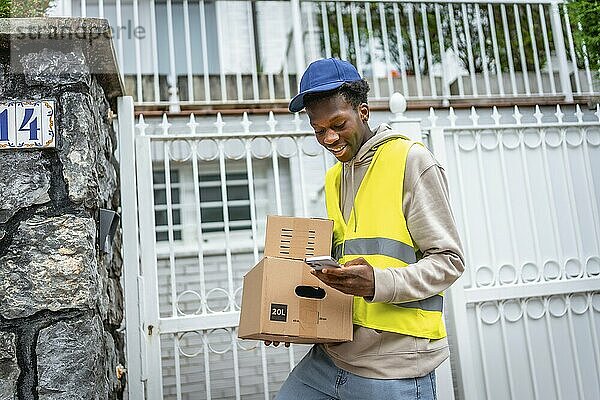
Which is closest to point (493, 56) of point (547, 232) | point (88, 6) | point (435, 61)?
point (435, 61)

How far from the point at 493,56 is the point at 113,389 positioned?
4722 millimetres

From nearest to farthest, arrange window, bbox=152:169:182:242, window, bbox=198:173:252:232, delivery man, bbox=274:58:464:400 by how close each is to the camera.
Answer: delivery man, bbox=274:58:464:400 < window, bbox=152:169:182:242 < window, bbox=198:173:252:232

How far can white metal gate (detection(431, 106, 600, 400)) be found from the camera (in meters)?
3.42

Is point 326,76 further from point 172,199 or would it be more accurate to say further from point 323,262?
point 172,199

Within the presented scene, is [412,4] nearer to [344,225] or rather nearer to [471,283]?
[471,283]

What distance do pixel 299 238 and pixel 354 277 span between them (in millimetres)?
370

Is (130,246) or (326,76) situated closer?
(326,76)

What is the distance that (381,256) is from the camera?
2059 mm

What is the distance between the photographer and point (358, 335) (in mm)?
2090

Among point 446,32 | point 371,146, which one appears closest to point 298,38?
point 446,32

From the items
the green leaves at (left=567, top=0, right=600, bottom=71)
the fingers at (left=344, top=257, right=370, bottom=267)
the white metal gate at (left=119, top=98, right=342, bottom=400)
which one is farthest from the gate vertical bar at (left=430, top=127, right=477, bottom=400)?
the green leaves at (left=567, top=0, right=600, bottom=71)

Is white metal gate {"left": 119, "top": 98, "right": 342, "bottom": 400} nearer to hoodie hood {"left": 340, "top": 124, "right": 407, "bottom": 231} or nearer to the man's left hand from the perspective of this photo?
hoodie hood {"left": 340, "top": 124, "right": 407, "bottom": 231}

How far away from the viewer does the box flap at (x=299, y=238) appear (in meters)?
2.21

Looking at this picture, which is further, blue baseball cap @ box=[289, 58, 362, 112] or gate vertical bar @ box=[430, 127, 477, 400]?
gate vertical bar @ box=[430, 127, 477, 400]
